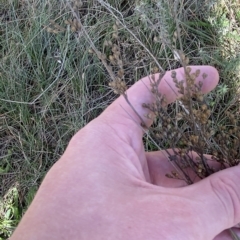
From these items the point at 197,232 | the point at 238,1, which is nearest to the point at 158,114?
the point at 197,232

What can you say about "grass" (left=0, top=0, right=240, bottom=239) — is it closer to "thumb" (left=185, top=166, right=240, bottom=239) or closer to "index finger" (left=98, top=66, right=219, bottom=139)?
"index finger" (left=98, top=66, right=219, bottom=139)

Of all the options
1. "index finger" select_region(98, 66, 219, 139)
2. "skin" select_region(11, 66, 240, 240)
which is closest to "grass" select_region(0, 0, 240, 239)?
"index finger" select_region(98, 66, 219, 139)

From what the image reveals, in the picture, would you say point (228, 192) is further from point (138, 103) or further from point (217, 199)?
point (138, 103)

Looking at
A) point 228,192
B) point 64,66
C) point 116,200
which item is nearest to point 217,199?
point 228,192

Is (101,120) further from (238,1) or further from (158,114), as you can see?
(238,1)

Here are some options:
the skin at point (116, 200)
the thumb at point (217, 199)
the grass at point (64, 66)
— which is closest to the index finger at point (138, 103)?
the skin at point (116, 200)

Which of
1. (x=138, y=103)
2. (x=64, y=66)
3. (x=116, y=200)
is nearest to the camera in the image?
(x=116, y=200)

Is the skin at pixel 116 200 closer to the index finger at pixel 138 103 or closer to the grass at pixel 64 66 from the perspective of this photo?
the index finger at pixel 138 103
